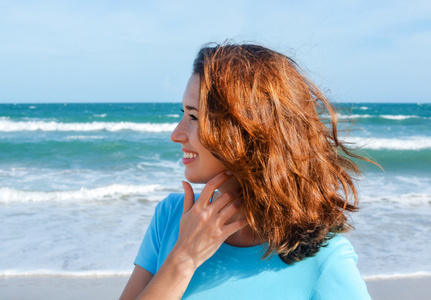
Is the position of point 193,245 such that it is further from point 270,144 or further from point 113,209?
point 113,209

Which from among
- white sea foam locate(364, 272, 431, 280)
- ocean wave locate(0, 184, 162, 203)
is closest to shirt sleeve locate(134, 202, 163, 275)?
white sea foam locate(364, 272, 431, 280)

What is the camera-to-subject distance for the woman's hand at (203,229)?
122 centimetres

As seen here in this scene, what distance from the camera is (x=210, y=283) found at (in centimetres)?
133

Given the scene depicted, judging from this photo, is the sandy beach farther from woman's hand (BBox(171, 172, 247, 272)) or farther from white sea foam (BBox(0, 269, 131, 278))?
woman's hand (BBox(171, 172, 247, 272))

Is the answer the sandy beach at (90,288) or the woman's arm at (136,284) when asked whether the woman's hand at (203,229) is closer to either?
the woman's arm at (136,284)

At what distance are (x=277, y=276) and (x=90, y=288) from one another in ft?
9.83

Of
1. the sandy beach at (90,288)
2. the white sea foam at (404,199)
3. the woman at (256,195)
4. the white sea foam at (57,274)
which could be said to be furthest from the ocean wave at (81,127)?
the woman at (256,195)

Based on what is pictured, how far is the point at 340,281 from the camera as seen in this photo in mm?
1177

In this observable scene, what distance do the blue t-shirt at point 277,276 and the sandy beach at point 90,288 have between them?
8.63 ft

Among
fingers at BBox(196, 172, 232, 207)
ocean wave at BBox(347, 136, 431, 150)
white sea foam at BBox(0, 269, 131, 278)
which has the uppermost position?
fingers at BBox(196, 172, 232, 207)

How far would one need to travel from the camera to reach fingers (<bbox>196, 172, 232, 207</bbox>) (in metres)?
1.26

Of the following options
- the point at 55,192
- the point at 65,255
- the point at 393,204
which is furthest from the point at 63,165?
the point at 393,204

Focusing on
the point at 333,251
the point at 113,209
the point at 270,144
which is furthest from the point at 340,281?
the point at 113,209

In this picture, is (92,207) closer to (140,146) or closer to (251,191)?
(251,191)
